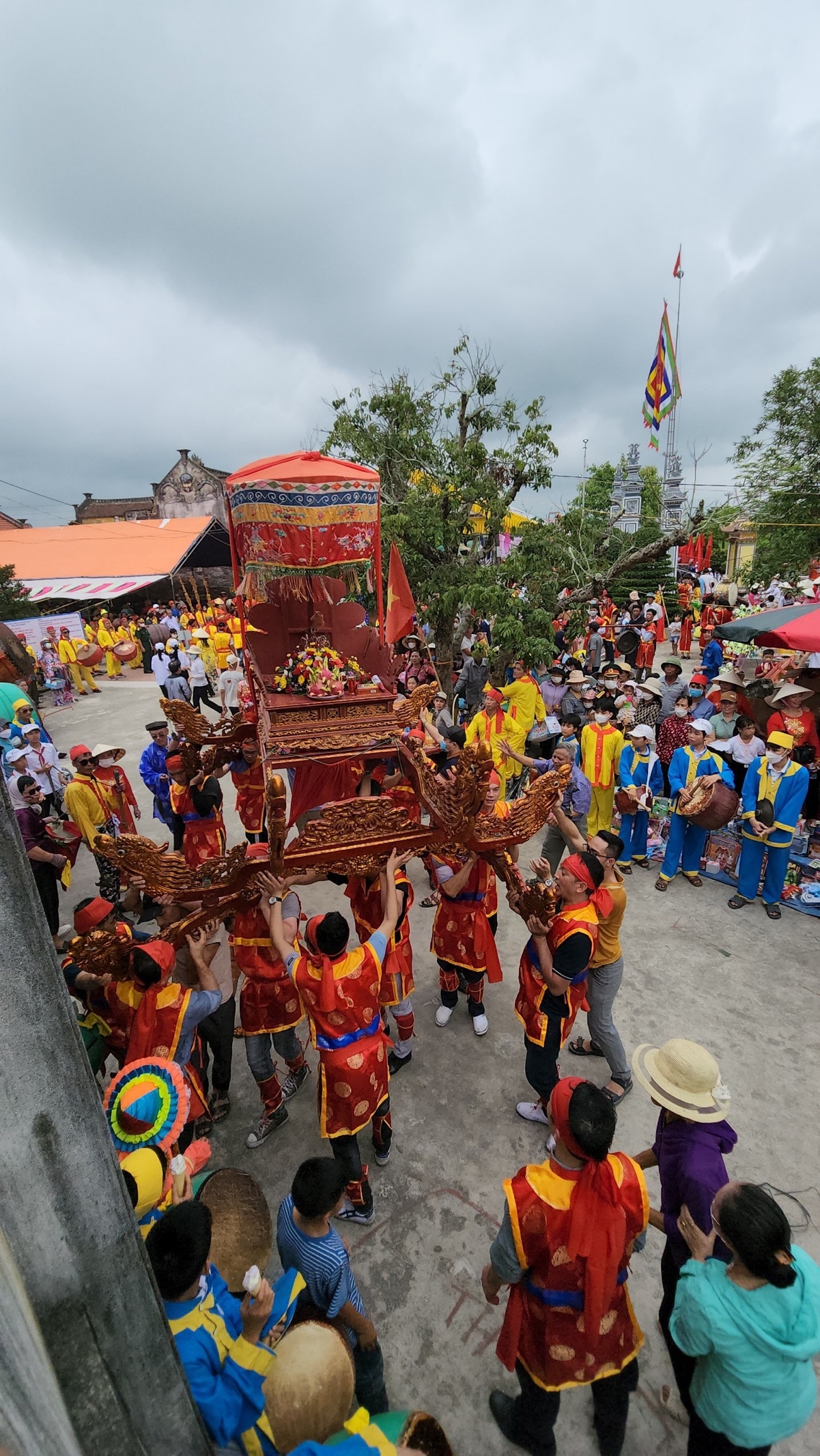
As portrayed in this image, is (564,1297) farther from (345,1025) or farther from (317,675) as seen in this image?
(317,675)

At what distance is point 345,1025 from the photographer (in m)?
2.65

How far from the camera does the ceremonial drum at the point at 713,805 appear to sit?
5.51 m

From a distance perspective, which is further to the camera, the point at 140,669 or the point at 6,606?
the point at 140,669

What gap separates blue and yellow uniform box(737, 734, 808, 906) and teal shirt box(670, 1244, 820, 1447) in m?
4.39

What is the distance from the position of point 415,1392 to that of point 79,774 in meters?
5.04

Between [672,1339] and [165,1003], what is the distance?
7.50 feet

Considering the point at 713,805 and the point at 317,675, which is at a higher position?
the point at 317,675

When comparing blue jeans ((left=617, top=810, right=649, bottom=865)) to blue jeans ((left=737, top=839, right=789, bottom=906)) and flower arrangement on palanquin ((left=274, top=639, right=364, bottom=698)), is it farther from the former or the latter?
flower arrangement on palanquin ((left=274, top=639, right=364, bottom=698))

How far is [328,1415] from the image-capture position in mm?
1319

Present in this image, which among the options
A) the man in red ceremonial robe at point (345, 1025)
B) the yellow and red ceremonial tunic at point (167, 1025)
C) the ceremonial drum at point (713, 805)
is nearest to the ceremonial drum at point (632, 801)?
the ceremonial drum at point (713, 805)

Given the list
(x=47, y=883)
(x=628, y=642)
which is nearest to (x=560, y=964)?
(x=47, y=883)

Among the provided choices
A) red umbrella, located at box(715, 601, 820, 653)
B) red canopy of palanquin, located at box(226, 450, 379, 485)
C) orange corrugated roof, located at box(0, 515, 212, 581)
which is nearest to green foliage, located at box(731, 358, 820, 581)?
red umbrella, located at box(715, 601, 820, 653)

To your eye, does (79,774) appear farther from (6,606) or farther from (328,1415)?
(6,606)

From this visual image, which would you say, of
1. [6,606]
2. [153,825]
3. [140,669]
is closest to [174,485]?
[140,669]
